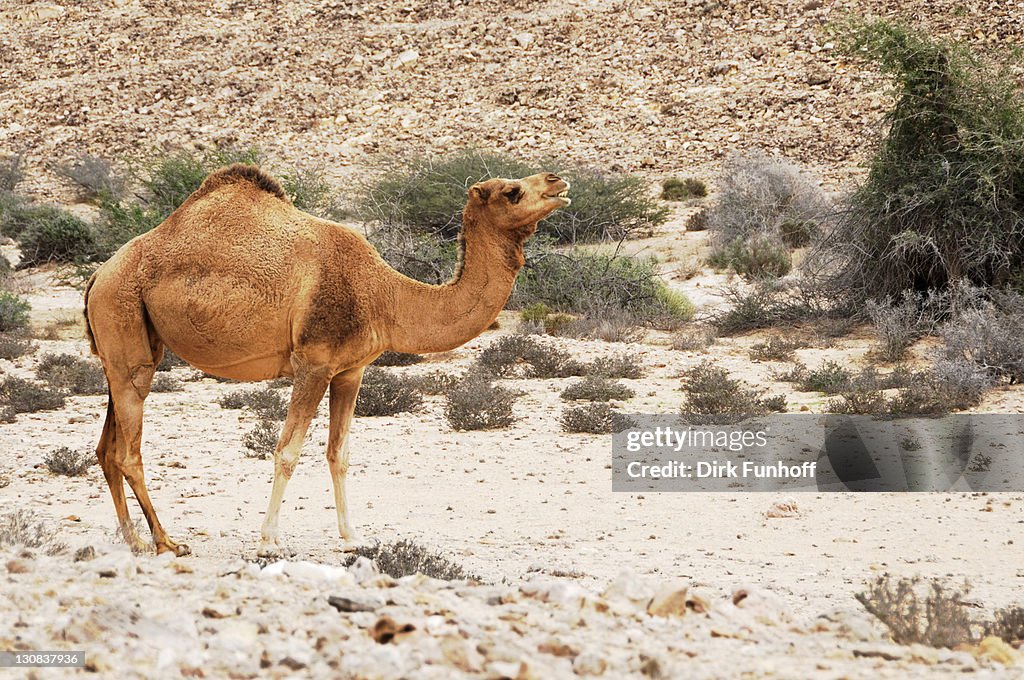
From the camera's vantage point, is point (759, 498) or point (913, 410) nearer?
point (759, 498)

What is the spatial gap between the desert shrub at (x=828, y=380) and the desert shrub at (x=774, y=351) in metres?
1.63

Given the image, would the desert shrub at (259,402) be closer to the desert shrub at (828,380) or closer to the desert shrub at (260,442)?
the desert shrub at (260,442)

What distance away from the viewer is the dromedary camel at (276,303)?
6.76 meters

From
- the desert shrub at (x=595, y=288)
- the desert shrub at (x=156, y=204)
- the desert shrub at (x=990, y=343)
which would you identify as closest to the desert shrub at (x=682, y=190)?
the desert shrub at (x=595, y=288)

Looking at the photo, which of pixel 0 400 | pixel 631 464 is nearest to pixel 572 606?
pixel 631 464

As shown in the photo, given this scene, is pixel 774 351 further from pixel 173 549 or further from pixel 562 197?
pixel 173 549

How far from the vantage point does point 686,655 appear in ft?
13.4

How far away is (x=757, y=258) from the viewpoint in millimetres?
21875

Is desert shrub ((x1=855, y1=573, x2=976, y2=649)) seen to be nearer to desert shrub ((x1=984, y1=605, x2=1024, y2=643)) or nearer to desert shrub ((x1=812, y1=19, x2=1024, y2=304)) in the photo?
desert shrub ((x1=984, y1=605, x2=1024, y2=643))

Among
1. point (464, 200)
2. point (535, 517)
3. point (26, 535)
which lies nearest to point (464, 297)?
point (535, 517)

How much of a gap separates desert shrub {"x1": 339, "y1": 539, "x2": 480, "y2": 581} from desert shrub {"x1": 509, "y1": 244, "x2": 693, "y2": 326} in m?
12.0

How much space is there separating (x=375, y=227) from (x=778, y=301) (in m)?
7.48

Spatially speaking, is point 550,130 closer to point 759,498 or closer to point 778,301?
point 778,301

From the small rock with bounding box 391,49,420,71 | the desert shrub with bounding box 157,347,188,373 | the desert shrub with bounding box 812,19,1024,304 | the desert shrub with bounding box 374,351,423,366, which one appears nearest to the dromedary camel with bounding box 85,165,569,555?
the desert shrub with bounding box 374,351,423,366
